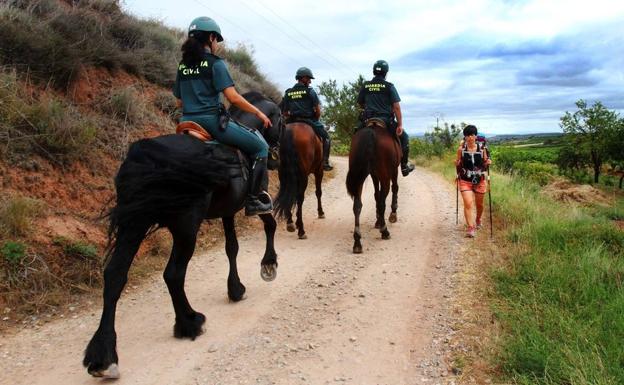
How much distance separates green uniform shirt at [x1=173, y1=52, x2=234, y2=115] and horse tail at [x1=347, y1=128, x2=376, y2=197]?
3990mm

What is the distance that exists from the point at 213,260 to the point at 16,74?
442cm

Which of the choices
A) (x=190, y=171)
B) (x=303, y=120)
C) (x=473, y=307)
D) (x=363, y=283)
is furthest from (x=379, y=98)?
(x=190, y=171)

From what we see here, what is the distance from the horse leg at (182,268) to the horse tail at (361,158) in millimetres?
4417

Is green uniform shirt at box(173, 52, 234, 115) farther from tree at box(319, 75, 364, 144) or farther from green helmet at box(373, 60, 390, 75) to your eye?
tree at box(319, 75, 364, 144)

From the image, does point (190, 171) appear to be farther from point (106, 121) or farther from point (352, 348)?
point (106, 121)

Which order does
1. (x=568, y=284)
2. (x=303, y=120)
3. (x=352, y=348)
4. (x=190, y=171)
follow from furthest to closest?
(x=303, y=120), (x=568, y=284), (x=352, y=348), (x=190, y=171)

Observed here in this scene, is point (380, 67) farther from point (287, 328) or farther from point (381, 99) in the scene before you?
point (287, 328)

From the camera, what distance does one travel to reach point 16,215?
226 inches

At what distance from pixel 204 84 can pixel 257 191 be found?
141 cm

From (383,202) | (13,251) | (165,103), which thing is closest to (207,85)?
(13,251)

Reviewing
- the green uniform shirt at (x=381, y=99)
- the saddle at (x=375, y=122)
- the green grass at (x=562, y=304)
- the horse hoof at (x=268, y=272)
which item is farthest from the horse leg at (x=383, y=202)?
the horse hoof at (x=268, y=272)

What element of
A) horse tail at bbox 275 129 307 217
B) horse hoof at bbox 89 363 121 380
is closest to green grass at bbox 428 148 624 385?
horse hoof at bbox 89 363 121 380

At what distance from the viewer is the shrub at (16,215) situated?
18.5 feet

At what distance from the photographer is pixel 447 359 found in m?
4.22
